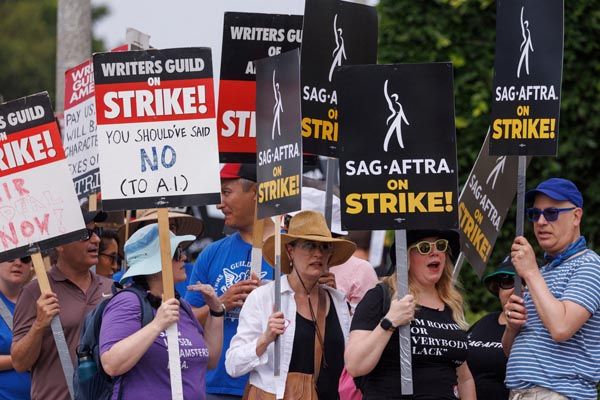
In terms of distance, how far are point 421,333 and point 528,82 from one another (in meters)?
1.53

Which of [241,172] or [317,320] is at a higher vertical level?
[241,172]

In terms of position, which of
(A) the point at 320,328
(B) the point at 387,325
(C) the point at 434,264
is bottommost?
(A) the point at 320,328

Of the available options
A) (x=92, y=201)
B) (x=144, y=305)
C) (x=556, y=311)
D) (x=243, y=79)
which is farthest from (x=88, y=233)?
(x=556, y=311)

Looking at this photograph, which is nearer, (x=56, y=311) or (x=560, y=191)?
(x=560, y=191)

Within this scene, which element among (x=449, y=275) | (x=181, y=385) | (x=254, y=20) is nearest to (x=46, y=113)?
(x=254, y=20)

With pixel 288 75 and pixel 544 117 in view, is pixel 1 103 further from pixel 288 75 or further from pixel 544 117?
pixel 544 117

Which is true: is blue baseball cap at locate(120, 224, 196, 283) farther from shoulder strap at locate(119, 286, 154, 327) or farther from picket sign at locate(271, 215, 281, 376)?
picket sign at locate(271, 215, 281, 376)

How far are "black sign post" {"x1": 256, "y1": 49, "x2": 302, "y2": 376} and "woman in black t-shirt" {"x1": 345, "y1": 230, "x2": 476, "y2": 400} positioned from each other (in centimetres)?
60

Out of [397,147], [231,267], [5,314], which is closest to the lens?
[397,147]

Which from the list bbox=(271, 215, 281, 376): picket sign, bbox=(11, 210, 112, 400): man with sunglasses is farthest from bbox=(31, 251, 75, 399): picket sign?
bbox=(271, 215, 281, 376): picket sign

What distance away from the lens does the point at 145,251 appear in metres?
7.84

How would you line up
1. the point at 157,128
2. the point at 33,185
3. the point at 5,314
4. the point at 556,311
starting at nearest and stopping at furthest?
the point at 556,311 < the point at 157,128 < the point at 33,185 < the point at 5,314

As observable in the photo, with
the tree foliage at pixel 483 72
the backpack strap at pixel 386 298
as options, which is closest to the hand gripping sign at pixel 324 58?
A: the backpack strap at pixel 386 298

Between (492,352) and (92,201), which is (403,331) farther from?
(92,201)
